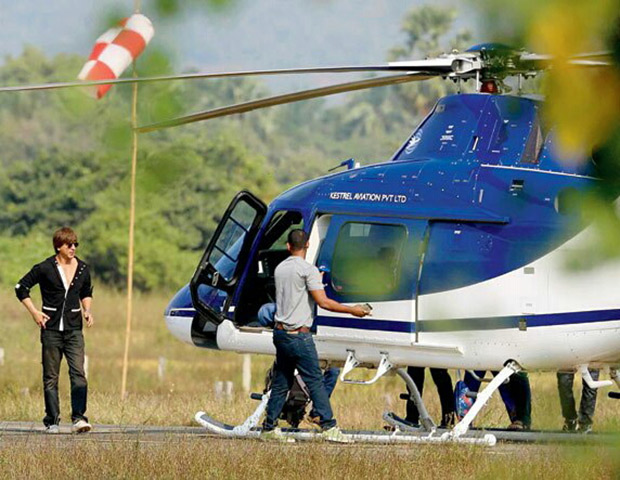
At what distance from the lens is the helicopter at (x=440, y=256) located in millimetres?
11617

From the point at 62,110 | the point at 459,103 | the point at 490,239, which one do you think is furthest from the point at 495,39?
the point at 459,103

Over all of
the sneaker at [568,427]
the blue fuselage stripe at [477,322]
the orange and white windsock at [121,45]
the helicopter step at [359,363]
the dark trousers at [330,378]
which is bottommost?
the sneaker at [568,427]

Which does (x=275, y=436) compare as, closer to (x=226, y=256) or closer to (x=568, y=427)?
(x=226, y=256)

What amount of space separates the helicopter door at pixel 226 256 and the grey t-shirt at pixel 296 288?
52.8 inches

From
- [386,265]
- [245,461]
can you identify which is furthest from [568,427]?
[386,265]

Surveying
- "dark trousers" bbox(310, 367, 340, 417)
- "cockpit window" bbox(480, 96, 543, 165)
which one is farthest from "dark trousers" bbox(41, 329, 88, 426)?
"cockpit window" bbox(480, 96, 543, 165)

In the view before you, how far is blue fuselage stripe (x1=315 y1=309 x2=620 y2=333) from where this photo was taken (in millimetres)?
11491

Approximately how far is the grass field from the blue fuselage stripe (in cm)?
58

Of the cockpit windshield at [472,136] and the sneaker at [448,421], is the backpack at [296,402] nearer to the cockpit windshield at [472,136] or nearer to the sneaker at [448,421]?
the sneaker at [448,421]

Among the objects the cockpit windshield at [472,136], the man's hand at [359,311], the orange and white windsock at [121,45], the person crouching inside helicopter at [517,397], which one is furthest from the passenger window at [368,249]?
the orange and white windsock at [121,45]

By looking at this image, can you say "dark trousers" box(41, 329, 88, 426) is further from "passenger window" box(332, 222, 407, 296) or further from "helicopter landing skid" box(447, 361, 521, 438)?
"helicopter landing skid" box(447, 361, 521, 438)

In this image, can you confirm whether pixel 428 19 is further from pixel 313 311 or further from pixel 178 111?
pixel 313 311

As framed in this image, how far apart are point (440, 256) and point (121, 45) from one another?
28.9 ft

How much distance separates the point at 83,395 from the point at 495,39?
35.5 feet
